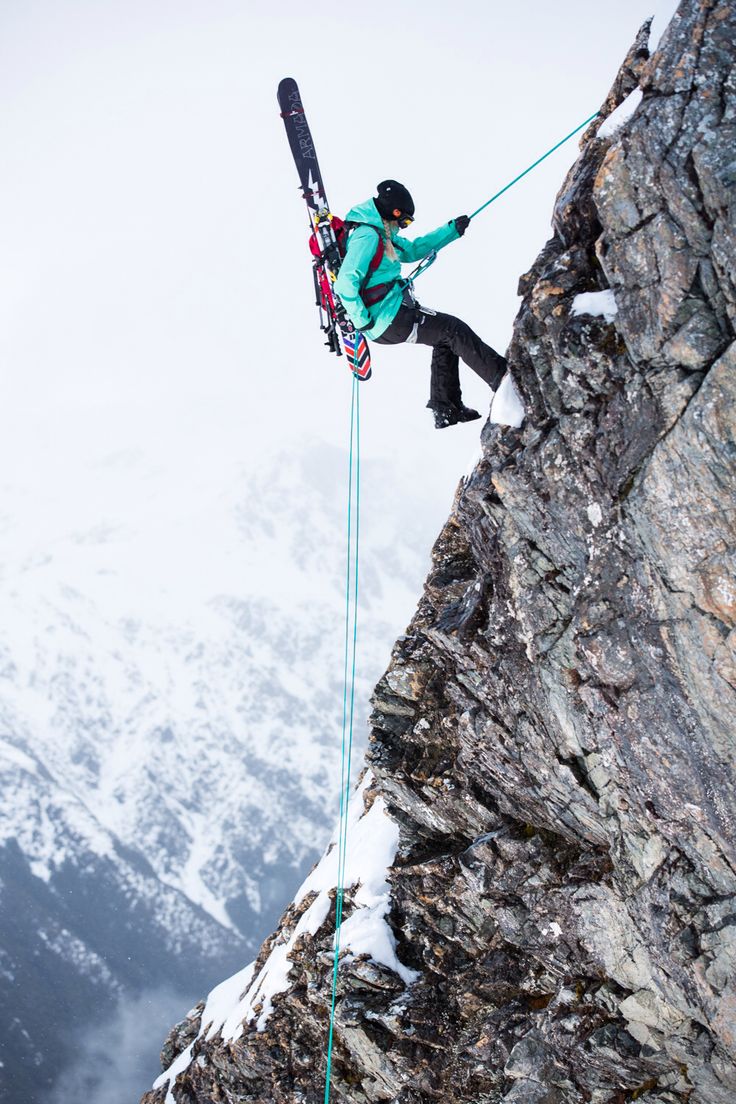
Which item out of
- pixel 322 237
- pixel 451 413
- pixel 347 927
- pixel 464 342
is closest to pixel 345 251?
pixel 322 237

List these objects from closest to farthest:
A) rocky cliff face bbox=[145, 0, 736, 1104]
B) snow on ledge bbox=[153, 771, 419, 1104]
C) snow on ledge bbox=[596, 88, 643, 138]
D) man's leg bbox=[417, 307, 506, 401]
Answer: rocky cliff face bbox=[145, 0, 736, 1104] < snow on ledge bbox=[596, 88, 643, 138] < man's leg bbox=[417, 307, 506, 401] < snow on ledge bbox=[153, 771, 419, 1104]

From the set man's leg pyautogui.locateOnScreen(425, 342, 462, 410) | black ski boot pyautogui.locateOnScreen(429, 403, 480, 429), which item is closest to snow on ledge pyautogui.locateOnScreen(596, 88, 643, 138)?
man's leg pyautogui.locateOnScreen(425, 342, 462, 410)

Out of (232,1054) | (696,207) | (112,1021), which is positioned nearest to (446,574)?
(696,207)

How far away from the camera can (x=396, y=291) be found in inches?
517

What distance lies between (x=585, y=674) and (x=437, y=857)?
7.28 m

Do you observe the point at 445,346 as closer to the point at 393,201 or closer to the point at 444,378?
the point at 444,378

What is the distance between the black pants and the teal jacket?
0.26 meters

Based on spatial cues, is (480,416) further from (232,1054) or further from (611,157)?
(232,1054)

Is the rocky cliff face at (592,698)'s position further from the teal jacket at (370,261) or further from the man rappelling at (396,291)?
the teal jacket at (370,261)

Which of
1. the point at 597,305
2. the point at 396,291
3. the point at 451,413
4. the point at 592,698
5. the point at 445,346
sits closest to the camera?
the point at 597,305

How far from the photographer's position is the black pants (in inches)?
496

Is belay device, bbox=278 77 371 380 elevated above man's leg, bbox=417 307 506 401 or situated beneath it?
elevated above

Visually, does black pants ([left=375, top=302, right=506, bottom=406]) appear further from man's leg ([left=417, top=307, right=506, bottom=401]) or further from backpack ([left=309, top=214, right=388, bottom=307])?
Answer: backpack ([left=309, top=214, right=388, bottom=307])

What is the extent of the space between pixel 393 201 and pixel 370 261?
1.11 metres
